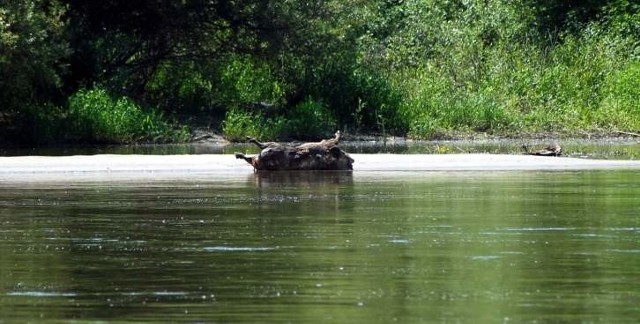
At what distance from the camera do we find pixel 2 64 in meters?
31.7

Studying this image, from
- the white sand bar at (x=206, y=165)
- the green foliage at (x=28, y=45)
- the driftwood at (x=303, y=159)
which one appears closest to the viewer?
the white sand bar at (x=206, y=165)

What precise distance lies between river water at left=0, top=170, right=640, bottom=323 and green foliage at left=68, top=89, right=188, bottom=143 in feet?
44.9

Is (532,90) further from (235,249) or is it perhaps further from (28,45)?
(235,249)

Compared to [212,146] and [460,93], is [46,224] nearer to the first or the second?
[212,146]

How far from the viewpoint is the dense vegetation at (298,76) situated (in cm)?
3591

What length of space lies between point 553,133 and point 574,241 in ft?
84.2

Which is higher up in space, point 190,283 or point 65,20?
point 65,20

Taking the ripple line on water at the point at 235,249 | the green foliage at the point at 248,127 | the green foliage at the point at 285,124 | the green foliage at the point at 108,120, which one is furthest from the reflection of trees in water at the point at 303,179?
the green foliage at the point at 285,124

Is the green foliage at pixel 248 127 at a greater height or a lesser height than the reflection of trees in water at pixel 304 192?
greater

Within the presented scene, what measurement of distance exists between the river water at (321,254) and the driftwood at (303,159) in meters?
3.89

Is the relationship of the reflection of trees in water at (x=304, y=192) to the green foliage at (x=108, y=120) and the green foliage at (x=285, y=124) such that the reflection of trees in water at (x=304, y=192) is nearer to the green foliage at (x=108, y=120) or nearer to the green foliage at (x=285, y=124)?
the green foliage at (x=108, y=120)

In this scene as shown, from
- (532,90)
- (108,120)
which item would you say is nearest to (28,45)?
(108,120)

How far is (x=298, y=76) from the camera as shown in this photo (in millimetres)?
40062

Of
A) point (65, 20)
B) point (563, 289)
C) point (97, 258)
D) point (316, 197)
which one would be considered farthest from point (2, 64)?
point (563, 289)
